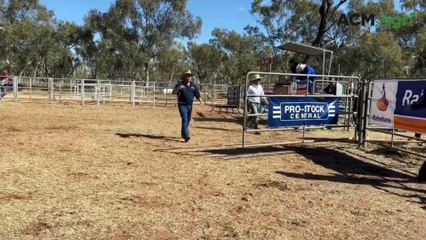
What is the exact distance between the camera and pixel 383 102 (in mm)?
9250

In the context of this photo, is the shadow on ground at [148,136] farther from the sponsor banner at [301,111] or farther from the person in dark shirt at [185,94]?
the sponsor banner at [301,111]

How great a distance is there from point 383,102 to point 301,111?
5.10ft

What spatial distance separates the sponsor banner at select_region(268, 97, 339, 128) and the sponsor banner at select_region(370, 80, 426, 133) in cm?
85

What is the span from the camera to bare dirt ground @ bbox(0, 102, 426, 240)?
15.4 feet

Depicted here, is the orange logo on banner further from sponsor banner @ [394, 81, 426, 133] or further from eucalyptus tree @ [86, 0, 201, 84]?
eucalyptus tree @ [86, 0, 201, 84]

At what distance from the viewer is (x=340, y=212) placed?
5449mm

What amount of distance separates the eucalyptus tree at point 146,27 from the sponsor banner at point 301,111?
4019 centimetres

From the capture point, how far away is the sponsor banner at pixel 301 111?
9.37 metres

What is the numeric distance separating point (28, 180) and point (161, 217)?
2.23m

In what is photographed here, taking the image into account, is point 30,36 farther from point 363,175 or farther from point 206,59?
point 363,175

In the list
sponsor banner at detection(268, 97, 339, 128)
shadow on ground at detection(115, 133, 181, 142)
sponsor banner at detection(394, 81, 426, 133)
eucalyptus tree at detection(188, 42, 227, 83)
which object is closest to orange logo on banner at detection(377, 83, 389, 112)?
sponsor banner at detection(394, 81, 426, 133)

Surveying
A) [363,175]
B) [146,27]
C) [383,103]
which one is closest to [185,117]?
[383,103]

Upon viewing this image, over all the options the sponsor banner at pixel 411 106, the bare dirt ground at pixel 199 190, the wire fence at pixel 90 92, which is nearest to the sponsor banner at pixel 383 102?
the sponsor banner at pixel 411 106

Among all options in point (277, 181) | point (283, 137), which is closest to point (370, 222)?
point (277, 181)
